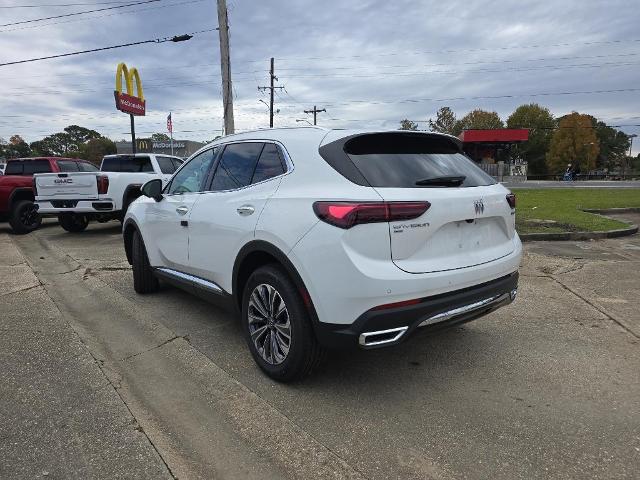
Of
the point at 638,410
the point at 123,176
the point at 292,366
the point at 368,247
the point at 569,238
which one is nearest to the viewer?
the point at 368,247

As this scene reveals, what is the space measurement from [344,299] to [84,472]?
155cm

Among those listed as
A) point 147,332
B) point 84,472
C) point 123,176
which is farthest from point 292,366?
point 123,176

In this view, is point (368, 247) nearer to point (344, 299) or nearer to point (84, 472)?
point (344, 299)

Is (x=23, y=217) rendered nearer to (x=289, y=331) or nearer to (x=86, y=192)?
(x=86, y=192)

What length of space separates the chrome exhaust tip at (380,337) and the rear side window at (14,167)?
12.3m

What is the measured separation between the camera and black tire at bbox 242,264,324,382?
2953mm

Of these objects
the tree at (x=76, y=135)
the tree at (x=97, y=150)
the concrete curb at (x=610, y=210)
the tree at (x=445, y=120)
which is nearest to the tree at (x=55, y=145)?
the tree at (x=76, y=135)

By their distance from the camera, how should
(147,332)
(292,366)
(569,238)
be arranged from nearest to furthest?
(292,366), (147,332), (569,238)

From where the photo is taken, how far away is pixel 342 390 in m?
3.17

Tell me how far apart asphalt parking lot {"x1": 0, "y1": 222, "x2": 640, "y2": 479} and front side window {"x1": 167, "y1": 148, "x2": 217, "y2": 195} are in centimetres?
126

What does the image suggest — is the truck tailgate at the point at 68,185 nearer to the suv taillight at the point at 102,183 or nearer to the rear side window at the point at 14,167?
the suv taillight at the point at 102,183

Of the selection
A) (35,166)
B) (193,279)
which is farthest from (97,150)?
(193,279)

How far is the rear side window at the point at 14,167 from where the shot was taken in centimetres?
1199

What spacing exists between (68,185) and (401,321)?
9354 mm
